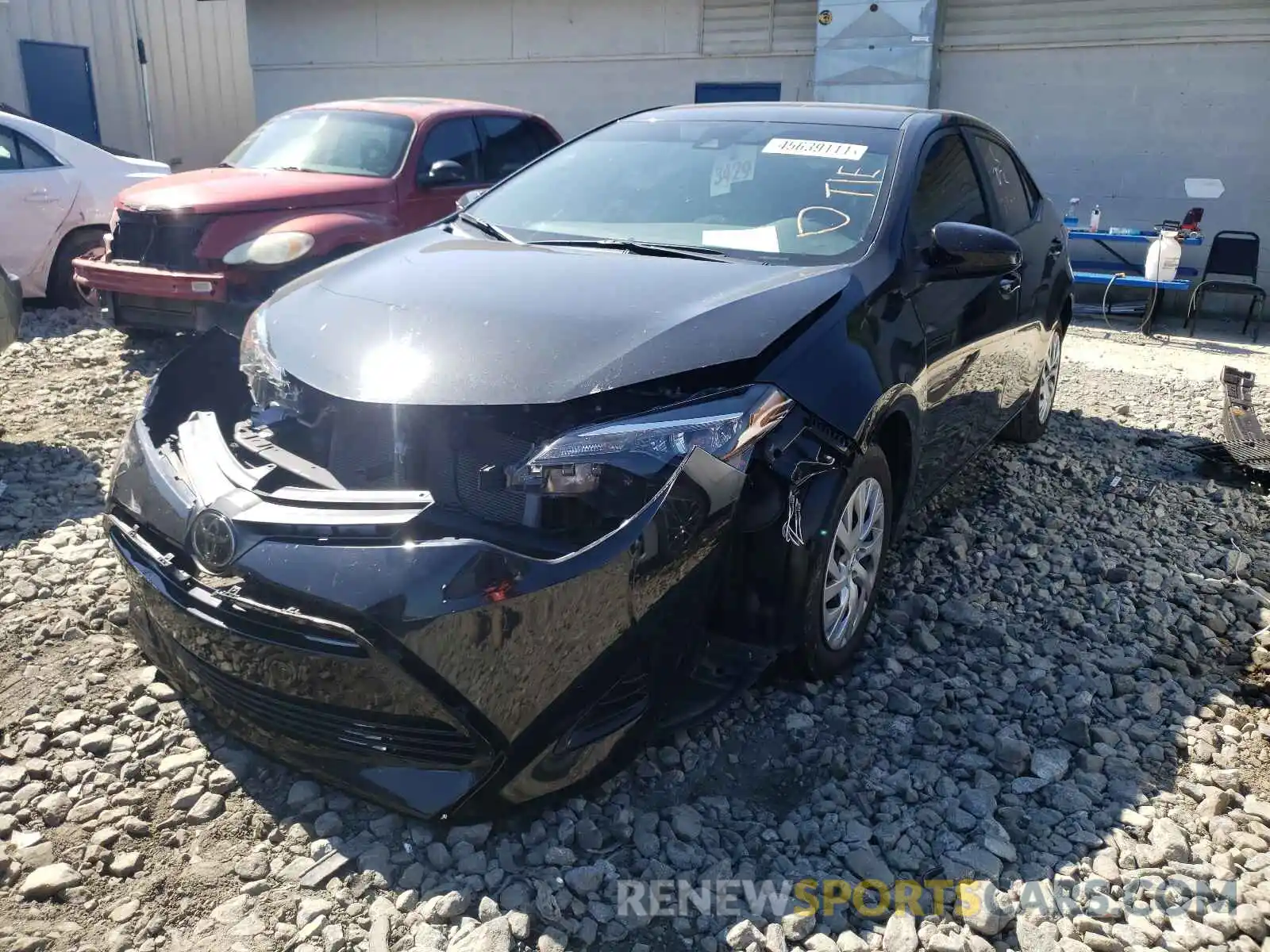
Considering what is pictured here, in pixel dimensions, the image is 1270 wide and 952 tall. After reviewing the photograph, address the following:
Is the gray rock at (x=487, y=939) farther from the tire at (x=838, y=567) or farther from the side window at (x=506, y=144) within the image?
the side window at (x=506, y=144)

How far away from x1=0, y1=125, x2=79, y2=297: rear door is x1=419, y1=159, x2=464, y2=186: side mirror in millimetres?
2988

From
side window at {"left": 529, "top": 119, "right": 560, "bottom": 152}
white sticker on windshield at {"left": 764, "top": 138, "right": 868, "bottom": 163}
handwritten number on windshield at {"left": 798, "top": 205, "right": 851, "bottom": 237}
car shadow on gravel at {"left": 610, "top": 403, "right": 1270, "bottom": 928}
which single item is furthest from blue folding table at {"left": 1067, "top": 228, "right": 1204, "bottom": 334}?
handwritten number on windshield at {"left": 798, "top": 205, "right": 851, "bottom": 237}

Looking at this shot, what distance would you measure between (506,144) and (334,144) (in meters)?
1.30

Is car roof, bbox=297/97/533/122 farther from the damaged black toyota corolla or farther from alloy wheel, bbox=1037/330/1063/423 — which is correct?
alloy wheel, bbox=1037/330/1063/423

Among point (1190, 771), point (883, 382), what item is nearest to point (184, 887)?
point (883, 382)

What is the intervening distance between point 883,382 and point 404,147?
16.6ft

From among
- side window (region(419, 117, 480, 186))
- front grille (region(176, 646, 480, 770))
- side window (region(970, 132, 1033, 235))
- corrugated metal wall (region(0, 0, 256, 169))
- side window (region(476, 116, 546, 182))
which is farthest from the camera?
corrugated metal wall (region(0, 0, 256, 169))

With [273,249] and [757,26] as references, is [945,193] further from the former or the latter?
[757,26]

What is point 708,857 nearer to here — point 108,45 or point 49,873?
point 49,873

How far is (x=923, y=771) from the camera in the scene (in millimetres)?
2738

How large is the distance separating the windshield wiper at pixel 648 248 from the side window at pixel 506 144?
4.34m

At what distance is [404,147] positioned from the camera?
7.06 metres

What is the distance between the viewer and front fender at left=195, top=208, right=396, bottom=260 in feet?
20.3

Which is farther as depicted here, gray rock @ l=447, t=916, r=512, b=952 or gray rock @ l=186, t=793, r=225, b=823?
gray rock @ l=186, t=793, r=225, b=823
